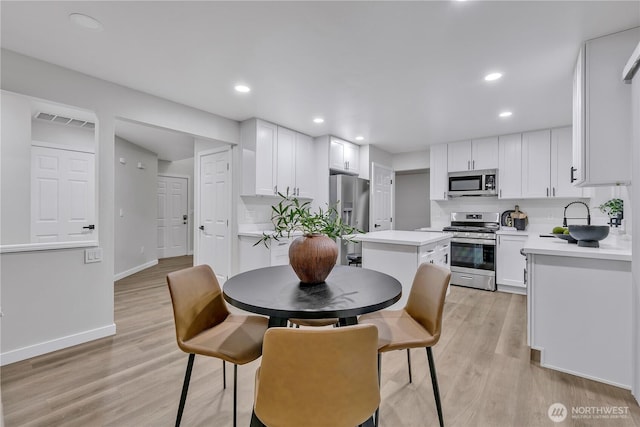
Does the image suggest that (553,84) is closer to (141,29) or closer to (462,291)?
(462,291)

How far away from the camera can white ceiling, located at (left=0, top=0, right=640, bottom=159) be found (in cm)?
179

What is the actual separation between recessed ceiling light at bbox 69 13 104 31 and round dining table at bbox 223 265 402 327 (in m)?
1.93

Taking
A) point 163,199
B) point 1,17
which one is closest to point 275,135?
point 1,17

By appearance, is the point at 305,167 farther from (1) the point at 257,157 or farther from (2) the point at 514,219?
(2) the point at 514,219

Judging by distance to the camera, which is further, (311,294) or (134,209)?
(134,209)

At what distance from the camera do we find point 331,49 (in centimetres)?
222

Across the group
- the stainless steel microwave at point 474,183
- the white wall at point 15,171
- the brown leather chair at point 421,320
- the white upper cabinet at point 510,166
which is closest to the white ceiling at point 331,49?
the white wall at point 15,171

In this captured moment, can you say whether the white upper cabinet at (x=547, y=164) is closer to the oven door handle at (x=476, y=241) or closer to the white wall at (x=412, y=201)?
the oven door handle at (x=476, y=241)

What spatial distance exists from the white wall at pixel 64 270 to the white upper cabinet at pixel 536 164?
5088 millimetres

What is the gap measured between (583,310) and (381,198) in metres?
3.91

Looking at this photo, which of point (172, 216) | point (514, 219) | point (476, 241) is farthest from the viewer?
point (172, 216)

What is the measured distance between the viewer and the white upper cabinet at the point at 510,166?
14.6 ft

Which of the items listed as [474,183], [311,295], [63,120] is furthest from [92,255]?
[474,183]

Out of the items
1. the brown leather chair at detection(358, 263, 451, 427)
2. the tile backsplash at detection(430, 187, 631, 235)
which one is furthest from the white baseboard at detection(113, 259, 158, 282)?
the tile backsplash at detection(430, 187, 631, 235)
